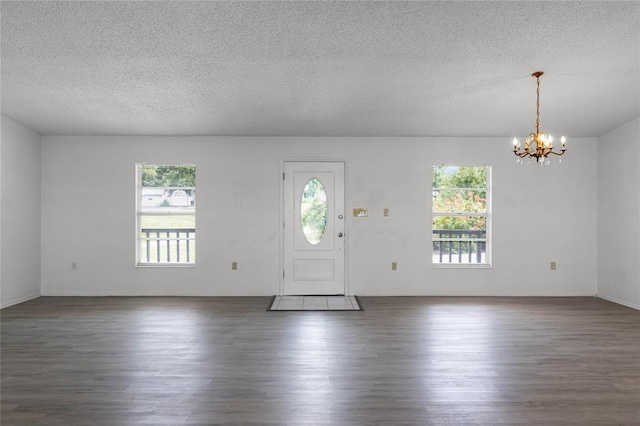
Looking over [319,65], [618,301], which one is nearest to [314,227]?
[319,65]

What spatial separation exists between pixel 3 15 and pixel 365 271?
4860 mm

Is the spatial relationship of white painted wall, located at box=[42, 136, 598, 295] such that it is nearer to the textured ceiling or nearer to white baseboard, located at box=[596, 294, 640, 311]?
white baseboard, located at box=[596, 294, 640, 311]

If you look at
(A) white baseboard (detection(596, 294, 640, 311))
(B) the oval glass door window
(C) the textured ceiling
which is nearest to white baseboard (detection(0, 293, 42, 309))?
(C) the textured ceiling

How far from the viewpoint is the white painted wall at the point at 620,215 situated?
17.1ft

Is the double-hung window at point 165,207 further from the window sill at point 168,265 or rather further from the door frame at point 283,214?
the door frame at point 283,214

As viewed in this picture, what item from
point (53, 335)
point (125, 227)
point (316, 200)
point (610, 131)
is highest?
point (610, 131)

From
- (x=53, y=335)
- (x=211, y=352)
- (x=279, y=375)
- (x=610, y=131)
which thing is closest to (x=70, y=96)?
(x=53, y=335)

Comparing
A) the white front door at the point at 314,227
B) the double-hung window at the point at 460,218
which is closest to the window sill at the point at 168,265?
the white front door at the point at 314,227

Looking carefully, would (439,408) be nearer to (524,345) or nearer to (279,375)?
(279,375)

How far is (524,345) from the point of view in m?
3.66

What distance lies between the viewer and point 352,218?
19.7ft

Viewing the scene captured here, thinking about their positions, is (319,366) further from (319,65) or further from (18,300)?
(18,300)

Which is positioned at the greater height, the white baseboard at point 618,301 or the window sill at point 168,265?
the window sill at point 168,265

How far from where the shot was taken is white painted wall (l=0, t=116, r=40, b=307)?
17.0ft
